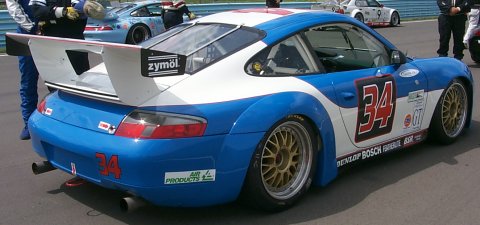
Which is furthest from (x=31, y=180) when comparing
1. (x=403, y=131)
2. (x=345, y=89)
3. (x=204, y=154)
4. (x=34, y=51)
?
(x=403, y=131)

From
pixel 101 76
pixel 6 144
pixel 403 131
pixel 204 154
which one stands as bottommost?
pixel 6 144

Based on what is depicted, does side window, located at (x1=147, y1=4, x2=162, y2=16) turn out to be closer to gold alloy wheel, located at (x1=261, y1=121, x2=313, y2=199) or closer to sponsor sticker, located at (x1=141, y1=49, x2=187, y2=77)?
gold alloy wheel, located at (x1=261, y1=121, x2=313, y2=199)

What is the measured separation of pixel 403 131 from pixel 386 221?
4.14 feet

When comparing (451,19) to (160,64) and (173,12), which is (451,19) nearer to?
(173,12)

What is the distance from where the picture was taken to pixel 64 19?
5188 mm

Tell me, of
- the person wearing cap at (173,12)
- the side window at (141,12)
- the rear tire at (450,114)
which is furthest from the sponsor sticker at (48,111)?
the side window at (141,12)

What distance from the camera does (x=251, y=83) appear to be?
3.41 m

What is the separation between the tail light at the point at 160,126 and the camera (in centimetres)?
300

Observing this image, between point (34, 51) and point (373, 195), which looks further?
point (373, 195)

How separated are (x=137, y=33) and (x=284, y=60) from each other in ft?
36.2

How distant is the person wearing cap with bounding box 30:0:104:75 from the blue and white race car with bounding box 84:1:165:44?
8.28 meters

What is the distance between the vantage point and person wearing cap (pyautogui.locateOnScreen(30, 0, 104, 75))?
16.4 feet

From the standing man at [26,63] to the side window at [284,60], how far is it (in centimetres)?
276

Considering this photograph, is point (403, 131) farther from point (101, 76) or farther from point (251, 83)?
point (101, 76)
